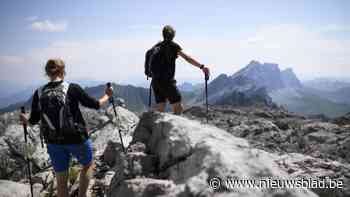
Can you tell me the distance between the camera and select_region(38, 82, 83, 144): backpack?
256 inches

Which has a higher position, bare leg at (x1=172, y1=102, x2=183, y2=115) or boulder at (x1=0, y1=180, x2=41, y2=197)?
bare leg at (x1=172, y1=102, x2=183, y2=115)

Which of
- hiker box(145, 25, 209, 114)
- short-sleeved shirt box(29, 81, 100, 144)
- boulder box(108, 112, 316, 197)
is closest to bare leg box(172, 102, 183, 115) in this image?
hiker box(145, 25, 209, 114)

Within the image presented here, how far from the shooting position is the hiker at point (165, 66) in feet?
33.7

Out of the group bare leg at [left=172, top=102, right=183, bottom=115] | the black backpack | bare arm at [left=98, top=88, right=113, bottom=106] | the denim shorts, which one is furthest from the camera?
bare leg at [left=172, top=102, right=183, bottom=115]

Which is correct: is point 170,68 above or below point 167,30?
below

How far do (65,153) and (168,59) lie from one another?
191 inches

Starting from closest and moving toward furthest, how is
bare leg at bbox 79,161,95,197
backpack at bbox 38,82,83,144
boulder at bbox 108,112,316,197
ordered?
boulder at bbox 108,112,316,197 < backpack at bbox 38,82,83,144 < bare leg at bbox 79,161,95,197

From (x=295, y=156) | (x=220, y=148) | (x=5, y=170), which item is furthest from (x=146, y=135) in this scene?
(x=5, y=170)

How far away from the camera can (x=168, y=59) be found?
1034cm

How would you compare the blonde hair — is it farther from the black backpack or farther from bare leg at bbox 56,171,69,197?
the black backpack

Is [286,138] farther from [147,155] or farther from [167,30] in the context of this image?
[147,155]

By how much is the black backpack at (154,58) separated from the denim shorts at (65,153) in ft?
13.5

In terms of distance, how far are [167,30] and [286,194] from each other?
23.1 feet

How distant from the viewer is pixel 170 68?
412 inches
